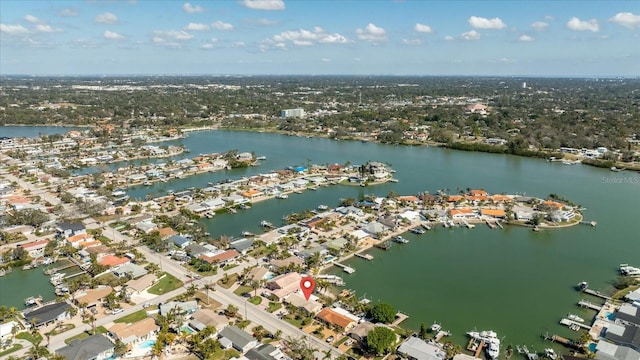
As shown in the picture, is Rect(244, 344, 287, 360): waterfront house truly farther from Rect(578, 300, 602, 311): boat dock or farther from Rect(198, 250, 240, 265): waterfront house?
Rect(578, 300, 602, 311): boat dock

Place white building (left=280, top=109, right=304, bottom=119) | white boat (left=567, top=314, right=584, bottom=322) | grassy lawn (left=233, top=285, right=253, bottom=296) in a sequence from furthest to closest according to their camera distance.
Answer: white building (left=280, top=109, right=304, bottom=119), grassy lawn (left=233, top=285, right=253, bottom=296), white boat (left=567, top=314, right=584, bottom=322)

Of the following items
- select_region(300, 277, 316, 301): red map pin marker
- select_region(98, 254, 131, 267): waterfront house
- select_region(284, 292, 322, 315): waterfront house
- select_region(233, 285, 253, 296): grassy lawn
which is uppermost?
select_region(300, 277, 316, 301): red map pin marker

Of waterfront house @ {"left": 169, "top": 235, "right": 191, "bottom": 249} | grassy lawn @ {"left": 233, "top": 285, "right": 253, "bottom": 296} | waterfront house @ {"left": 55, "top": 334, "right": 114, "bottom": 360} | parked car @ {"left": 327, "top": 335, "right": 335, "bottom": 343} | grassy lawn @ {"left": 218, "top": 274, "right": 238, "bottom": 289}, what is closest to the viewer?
waterfront house @ {"left": 55, "top": 334, "right": 114, "bottom": 360}

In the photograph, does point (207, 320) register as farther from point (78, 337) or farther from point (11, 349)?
point (11, 349)

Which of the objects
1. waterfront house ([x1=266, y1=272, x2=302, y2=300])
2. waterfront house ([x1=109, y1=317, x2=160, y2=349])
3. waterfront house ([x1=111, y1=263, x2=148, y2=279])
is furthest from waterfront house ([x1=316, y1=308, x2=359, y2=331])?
waterfront house ([x1=111, y1=263, x2=148, y2=279])

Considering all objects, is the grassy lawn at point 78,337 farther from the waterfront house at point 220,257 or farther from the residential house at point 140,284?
the waterfront house at point 220,257

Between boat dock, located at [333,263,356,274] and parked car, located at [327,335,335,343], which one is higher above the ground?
parked car, located at [327,335,335,343]
